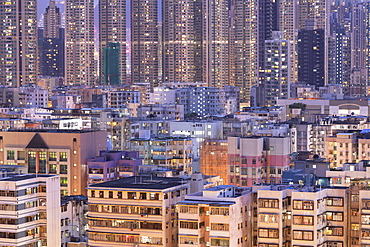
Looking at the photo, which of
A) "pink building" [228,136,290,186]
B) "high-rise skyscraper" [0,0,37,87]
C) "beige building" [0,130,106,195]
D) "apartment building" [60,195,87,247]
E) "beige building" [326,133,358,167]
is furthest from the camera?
"high-rise skyscraper" [0,0,37,87]

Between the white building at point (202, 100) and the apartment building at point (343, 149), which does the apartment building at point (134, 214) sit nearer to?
the apartment building at point (343, 149)

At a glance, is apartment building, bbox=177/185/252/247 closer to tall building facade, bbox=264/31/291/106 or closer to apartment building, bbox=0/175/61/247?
apartment building, bbox=0/175/61/247

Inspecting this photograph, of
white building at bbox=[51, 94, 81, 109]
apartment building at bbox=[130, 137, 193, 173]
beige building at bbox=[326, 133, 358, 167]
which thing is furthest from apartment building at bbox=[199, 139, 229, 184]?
white building at bbox=[51, 94, 81, 109]

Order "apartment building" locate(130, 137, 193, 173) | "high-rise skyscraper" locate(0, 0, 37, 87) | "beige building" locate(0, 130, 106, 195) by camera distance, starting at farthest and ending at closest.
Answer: "high-rise skyscraper" locate(0, 0, 37, 87) < "apartment building" locate(130, 137, 193, 173) < "beige building" locate(0, 130, 106, 195)

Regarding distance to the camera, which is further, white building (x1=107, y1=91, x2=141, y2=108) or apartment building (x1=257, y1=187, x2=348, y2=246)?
white building (x1=107, y1=91, x2=141, y2=108)

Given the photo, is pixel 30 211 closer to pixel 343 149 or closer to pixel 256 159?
pixel 256 159

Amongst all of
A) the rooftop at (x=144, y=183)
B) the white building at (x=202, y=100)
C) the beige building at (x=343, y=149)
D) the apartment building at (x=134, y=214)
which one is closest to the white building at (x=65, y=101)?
the white building at (x=202, y=100)

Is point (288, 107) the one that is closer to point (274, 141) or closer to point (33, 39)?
point (33, 39)
